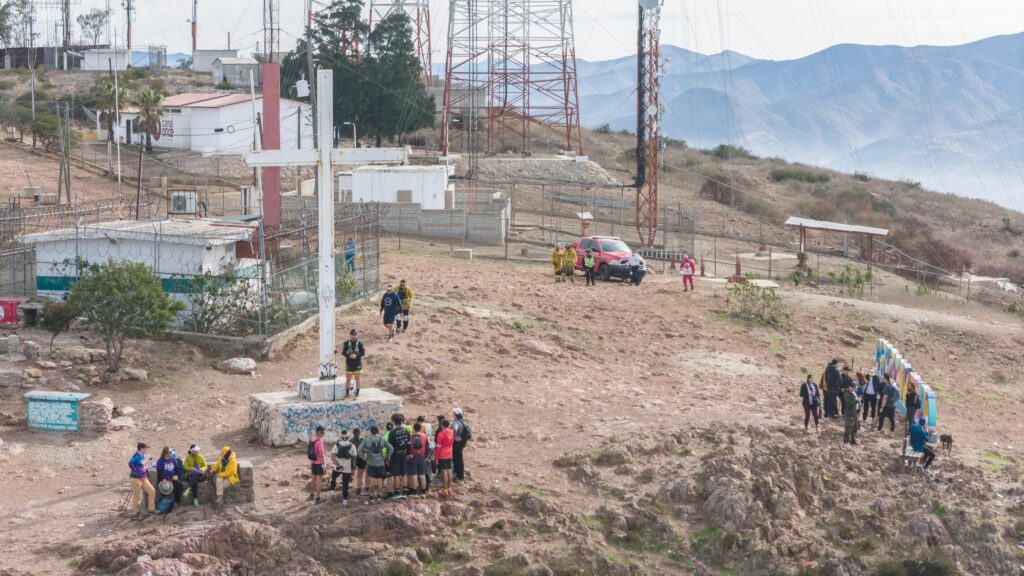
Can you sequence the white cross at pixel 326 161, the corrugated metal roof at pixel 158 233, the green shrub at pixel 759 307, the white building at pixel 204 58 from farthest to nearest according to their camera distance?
the white building at pixel 204 58
the green shrub at pixel 759 307
the corrugated metal roof at pixel 158 233
the white cross at pixel 326 161

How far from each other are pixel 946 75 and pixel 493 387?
19207 cm

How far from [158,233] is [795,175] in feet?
206

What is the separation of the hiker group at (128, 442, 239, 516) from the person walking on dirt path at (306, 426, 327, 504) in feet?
3.35

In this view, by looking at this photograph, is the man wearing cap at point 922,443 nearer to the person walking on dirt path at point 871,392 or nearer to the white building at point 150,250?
the person walking on dirt path at point 871,392

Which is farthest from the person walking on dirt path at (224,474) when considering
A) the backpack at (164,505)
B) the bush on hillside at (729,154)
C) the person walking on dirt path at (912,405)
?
the bush on hillside at (729,154)

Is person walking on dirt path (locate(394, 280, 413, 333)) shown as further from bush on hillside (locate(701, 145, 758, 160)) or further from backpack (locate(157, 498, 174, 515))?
bush on hillside (locate(701, 145, 758, 160))

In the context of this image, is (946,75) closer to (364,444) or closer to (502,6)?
(502,6)

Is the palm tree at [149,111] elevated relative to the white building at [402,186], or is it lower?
elevated

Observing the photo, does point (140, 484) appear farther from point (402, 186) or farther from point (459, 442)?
point (402, 186)

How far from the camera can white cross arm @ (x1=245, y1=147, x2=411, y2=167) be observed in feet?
57.8

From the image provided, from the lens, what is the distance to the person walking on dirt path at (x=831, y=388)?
20672 mm

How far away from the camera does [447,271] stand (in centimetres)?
3350

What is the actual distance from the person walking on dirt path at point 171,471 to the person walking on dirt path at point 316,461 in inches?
68.7

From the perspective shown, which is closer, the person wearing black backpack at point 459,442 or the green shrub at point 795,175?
the person wearing black backpack at point 459,442
